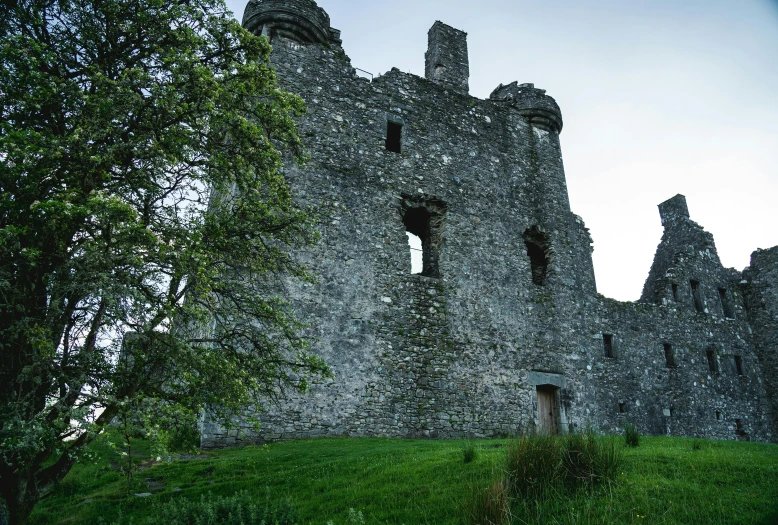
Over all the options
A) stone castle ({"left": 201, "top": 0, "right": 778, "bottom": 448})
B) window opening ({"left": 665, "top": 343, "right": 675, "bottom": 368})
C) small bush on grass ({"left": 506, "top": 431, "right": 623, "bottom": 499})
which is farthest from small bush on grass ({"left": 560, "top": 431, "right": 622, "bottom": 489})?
window opening ({"left": 665, "top": 343, "right": 675, "bottom": 368})

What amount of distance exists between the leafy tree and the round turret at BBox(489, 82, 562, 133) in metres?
12.1

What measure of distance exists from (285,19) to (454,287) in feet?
29.4

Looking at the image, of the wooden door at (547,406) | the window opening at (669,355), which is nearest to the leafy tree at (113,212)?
the wooden door at (547,406)

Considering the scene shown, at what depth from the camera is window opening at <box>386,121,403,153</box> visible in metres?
15.4

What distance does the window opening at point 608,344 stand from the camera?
17953 mm

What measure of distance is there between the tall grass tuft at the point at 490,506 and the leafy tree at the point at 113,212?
3436 mm

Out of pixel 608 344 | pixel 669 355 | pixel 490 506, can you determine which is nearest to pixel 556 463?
pixel 490 506

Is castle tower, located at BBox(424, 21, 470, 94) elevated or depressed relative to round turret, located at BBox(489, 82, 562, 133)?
elevated

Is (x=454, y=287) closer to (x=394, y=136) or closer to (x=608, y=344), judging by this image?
(x=394, y=136)

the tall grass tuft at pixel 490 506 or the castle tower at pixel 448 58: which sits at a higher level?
the castle tower at pixel 448 58

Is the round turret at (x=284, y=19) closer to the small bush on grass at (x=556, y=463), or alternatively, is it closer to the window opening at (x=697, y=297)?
the small bush on grass at (x=556, y=463)

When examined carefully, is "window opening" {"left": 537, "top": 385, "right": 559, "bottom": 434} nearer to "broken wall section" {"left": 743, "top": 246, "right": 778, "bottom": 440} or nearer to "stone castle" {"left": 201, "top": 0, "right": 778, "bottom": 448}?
"stone castle" {"left": 201, "top": 0, "right": 778, "bottom": 448}

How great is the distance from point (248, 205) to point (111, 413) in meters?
3.40

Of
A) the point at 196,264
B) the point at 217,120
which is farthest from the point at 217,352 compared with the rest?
the point at 217,120
